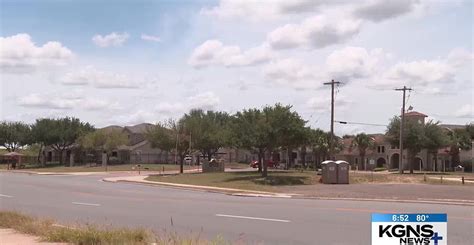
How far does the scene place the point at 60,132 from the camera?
9800 centimetres

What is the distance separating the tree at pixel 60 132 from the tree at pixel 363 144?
1738 inches

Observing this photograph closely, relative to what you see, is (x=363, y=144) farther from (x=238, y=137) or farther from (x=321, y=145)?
(x=238, y=137)

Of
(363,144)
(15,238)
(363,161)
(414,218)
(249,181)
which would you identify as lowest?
(249,181)

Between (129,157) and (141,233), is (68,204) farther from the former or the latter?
(129,157)

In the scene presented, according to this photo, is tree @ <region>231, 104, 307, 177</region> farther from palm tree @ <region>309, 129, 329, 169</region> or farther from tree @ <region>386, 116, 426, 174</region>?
palm tree @ <region>309, 129, 329, 169</region>

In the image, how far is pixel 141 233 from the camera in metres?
11.4

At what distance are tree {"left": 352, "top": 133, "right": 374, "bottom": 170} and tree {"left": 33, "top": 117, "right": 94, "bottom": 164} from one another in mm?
44152

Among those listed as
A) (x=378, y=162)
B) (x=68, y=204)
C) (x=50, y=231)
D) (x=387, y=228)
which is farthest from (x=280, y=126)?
(x=378, y=162)

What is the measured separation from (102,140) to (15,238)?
8022 centimetres

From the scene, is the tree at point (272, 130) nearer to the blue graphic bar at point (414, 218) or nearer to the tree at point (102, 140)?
the blue graphic bar at point (414, 218)

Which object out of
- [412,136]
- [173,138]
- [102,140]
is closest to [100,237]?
[173,138]

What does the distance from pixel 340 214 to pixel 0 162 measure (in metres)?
100.0

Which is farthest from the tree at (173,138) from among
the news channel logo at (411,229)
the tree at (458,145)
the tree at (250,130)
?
the news channel logo at (411,229)

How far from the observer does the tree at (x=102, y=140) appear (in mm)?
90188
